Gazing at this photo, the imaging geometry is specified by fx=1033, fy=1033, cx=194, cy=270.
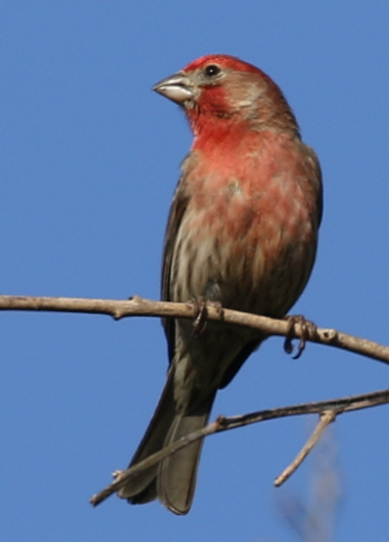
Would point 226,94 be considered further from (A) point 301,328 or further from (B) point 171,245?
(A) point 301,328

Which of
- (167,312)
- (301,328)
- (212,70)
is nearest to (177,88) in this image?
(212,70)

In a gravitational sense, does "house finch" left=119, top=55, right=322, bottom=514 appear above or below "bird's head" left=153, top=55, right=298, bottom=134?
below

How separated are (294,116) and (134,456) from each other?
2933 millimetres

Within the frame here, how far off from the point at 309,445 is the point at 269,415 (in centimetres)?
21

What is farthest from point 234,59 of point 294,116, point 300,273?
point 300,273

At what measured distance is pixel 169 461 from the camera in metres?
7.59

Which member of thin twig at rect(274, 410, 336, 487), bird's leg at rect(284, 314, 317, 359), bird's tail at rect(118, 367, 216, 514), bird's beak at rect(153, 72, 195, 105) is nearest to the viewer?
thin twig at rect(274, 410, 336, 487)

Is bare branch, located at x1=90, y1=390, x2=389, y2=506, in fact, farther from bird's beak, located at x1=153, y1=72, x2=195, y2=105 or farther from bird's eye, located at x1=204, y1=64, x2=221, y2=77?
bird's eye, located at x1=204, y1=64, x2=221, y2=77

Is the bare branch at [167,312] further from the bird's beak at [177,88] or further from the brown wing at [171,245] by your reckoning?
the bird's beak at [177,88]

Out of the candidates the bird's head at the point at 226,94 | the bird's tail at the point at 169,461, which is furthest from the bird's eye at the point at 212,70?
the bird's tail at the point at 169,461

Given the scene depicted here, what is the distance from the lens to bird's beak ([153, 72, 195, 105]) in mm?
8180

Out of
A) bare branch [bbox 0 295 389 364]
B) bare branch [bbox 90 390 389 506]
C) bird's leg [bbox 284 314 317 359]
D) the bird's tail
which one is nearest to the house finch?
the bird's tail

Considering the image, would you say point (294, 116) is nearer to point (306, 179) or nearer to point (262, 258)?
point (306, 179)

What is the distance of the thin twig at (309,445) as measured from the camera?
13.7 feet
